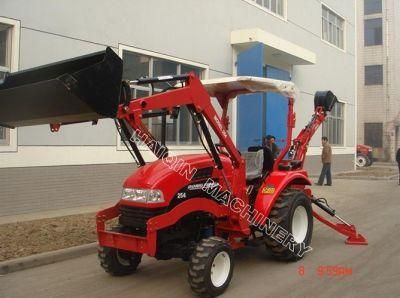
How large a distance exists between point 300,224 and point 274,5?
567 inches

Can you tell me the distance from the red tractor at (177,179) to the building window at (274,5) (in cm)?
1283

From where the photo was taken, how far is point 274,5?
20094 millimetres

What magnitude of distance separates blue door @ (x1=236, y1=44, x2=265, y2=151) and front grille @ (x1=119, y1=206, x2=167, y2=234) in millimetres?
10423

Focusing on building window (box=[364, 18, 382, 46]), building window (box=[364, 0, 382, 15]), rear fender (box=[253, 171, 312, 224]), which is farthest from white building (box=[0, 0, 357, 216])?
building window (box=[364, 0, 382, 15])

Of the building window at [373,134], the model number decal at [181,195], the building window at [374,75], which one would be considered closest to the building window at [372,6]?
the building window at [374,75]

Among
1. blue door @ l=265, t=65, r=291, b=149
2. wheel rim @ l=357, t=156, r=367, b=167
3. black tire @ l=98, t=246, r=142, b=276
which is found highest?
blue door @ l=265, t=65, r=291, b=149

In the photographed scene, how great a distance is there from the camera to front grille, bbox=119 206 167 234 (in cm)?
554

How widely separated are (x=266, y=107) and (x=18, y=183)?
989 centimetres

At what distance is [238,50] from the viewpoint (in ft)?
56.3

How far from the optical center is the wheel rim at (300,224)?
7327 millimetres

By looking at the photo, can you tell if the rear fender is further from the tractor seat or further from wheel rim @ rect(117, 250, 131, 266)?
wheel rim @ rect(117, 250, 131, 266)

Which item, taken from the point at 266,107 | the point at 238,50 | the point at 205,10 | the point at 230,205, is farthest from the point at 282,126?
the point at 230,205

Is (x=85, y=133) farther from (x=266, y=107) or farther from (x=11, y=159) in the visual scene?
(x=266, y=107)

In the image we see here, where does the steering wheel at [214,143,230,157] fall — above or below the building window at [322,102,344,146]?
below
